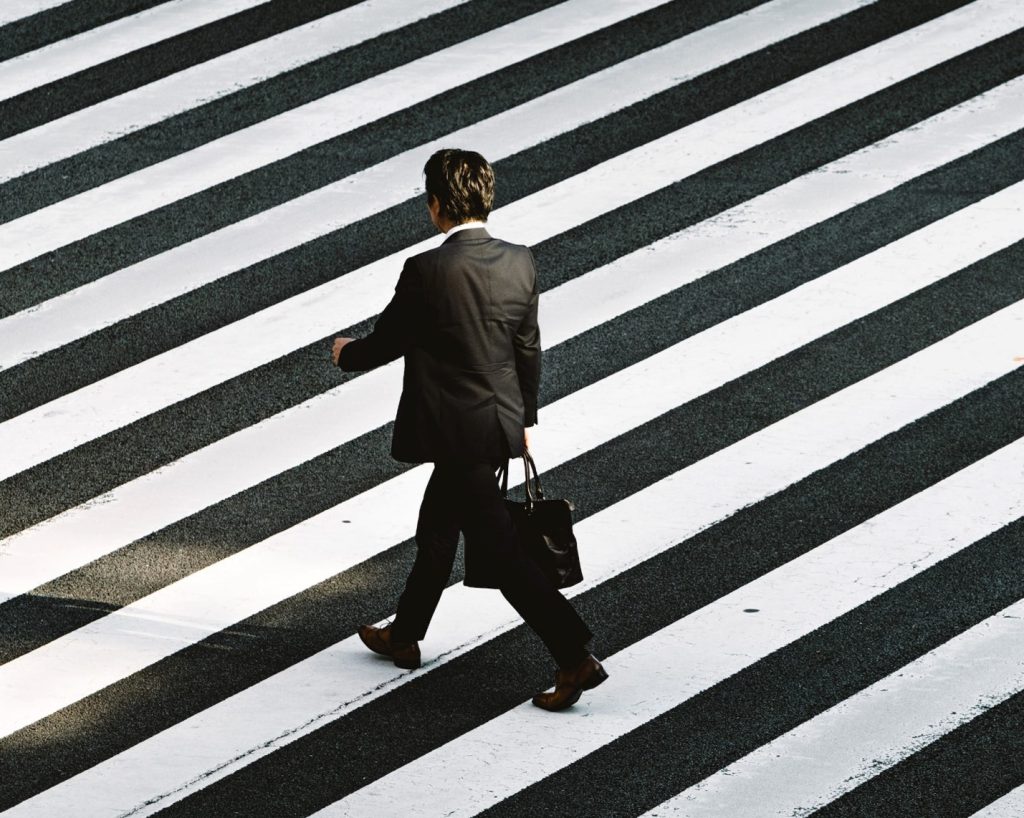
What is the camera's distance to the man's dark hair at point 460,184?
5.72m

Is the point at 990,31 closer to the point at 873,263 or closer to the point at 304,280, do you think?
the point at 873,263

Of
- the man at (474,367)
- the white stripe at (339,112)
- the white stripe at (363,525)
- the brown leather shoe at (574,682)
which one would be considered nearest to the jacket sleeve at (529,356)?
the man at (474,367)

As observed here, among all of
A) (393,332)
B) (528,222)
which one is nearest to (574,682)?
(393,332)

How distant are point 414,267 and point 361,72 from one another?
17.9 ft

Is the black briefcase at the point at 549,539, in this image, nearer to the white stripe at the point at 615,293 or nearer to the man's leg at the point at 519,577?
the man's leg at the point at 519,577

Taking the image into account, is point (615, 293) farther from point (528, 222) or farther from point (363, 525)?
point (363, 525)

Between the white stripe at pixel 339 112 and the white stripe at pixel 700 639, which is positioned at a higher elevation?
the white stripe at pixel 339 112

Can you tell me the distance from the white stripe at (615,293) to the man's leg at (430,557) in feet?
4.97

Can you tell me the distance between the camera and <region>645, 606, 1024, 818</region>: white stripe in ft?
17.3

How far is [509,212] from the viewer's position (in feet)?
31.1

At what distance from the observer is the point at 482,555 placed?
580cm

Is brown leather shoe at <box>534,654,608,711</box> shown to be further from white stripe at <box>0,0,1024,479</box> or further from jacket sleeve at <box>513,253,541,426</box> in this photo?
white stripe at <box>0,0,1024,479</box>

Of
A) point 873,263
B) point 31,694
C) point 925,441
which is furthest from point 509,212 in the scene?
point 31,694

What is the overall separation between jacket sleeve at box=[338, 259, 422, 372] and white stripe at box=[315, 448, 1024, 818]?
120cm
